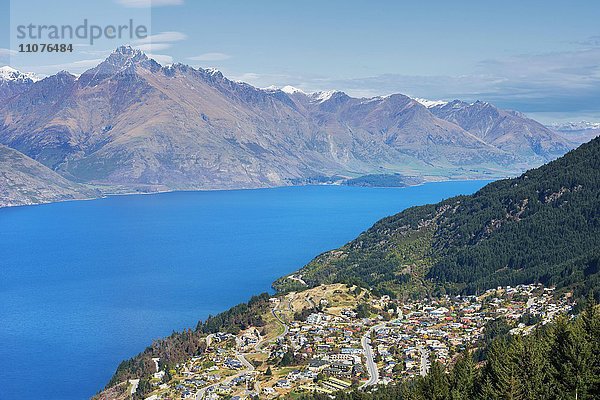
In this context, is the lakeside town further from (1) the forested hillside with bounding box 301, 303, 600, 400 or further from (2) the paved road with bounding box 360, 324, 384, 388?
(1) the forested hillside with bounding box 301, 303, 600, 400

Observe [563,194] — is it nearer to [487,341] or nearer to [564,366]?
[487,341]

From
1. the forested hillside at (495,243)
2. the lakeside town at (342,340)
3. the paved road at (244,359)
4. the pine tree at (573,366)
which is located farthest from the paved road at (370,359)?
the pine tree at (573,366)

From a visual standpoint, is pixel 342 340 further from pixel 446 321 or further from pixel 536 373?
pixel 536 373

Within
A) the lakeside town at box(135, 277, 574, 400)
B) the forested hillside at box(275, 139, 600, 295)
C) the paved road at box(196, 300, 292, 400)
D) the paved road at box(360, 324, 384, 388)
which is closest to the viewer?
the paved road at box(360, 324, 384, 388)

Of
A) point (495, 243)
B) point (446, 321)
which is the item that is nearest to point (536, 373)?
point (446, 321)

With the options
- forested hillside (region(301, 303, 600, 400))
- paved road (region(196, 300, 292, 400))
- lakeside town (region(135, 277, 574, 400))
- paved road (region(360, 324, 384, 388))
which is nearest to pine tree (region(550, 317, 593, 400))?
forested hillside (region(301, 303, 600, 400))

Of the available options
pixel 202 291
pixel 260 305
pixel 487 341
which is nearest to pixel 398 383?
pixel 487 341
